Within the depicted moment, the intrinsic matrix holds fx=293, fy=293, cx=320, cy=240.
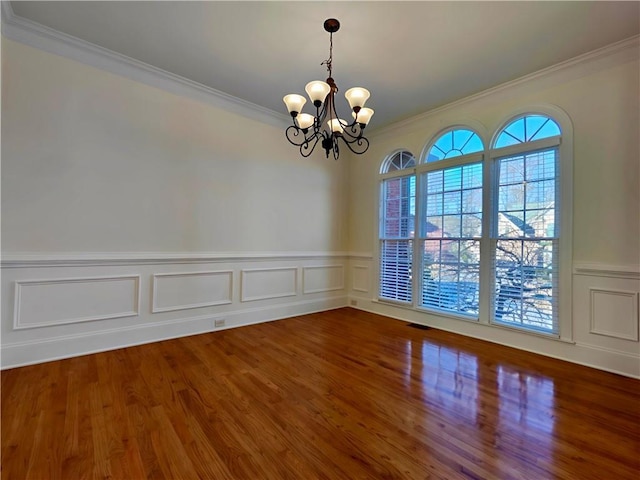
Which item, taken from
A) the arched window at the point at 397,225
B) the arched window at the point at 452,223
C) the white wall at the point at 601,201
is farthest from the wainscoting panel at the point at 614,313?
the arched window at the point at 397,225

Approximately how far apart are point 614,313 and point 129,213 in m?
5.02

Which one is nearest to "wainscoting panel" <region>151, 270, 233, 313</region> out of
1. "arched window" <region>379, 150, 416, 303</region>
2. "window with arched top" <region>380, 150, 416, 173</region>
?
"arched window" <region>379, 150, 416, 303</region>

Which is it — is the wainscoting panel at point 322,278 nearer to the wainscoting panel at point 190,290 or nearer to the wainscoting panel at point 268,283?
the wainscoting panel at point 268,283

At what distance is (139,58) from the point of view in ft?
10.3

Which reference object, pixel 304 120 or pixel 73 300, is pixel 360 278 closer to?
pixel 304 120

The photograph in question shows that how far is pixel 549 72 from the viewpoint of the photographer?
316cm

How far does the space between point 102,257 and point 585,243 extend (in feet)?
16.2

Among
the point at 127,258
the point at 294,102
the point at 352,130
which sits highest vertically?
the point at 294,102

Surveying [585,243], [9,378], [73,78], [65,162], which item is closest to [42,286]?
[9,378]

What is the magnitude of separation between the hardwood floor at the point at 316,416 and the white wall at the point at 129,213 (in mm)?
489

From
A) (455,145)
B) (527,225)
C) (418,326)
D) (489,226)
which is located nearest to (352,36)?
(455,145)

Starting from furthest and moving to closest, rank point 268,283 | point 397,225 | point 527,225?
point 397,225 → point 268,283 → point 527,225

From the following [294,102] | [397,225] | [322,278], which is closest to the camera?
[294,102]

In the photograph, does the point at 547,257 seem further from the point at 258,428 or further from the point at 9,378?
the point at 9,378
